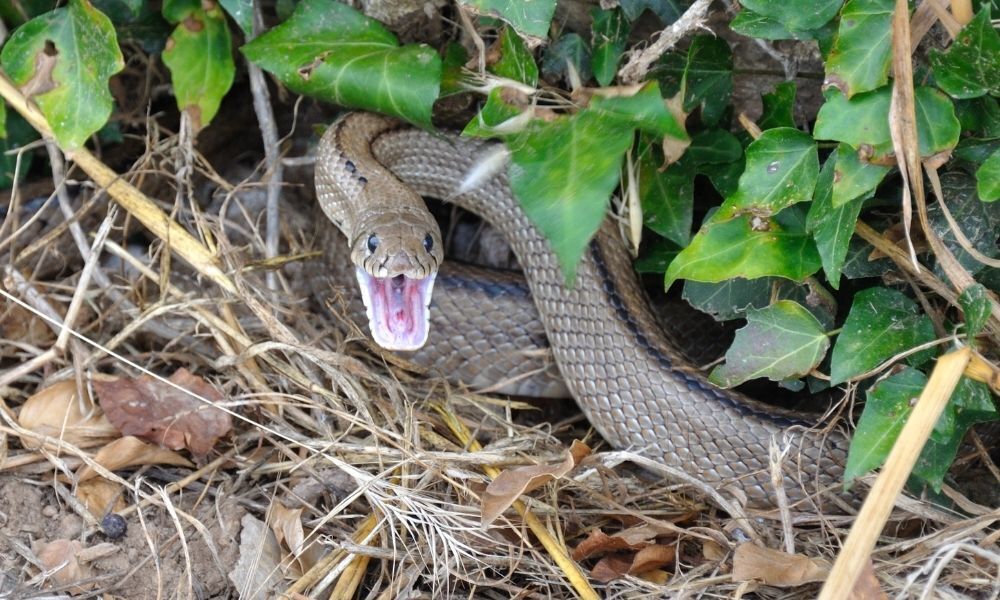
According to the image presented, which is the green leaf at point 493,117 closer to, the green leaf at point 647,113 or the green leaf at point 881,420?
the green leaf at point 647,113

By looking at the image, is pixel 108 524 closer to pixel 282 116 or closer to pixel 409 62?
pixel 409 62

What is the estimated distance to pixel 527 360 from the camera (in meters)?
3.52

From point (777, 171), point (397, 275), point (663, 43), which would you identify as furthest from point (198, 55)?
point (777, 171)

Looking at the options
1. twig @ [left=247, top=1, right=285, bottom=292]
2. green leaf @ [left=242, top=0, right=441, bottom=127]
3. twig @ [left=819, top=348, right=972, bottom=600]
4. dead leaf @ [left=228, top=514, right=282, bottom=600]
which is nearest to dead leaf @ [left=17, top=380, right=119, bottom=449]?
dead leaf @ [left=228, top=514, right=282, bottom=600]

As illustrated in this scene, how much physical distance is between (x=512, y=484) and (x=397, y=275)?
96cm

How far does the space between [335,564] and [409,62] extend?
4.99ft

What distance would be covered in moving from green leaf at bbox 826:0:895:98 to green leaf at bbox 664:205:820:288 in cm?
45

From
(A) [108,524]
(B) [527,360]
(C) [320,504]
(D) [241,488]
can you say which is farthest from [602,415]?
(A) [108,524]

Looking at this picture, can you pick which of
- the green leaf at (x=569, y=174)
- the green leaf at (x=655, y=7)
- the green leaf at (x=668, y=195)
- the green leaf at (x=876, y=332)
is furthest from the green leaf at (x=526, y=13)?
the green leaf at (x=876, y=332)

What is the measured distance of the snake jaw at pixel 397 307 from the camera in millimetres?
3244

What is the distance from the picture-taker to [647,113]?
102 inches

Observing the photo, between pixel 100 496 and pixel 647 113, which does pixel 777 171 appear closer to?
pixel 647 113

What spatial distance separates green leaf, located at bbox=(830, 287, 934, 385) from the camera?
2600 millimetres

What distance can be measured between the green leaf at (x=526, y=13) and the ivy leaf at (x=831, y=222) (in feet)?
2.67
